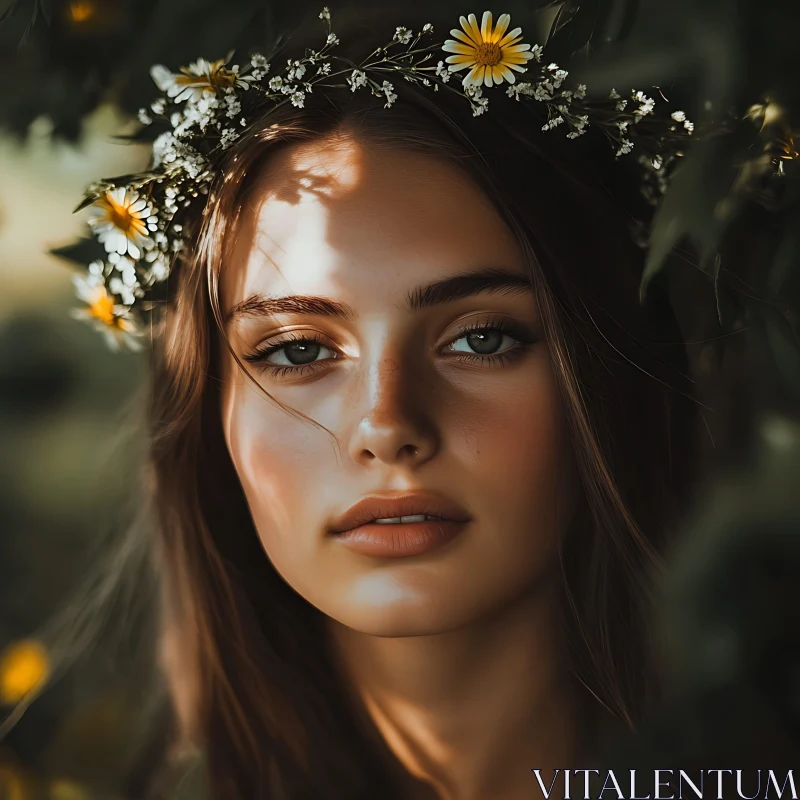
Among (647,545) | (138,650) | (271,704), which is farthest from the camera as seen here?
(138,650)

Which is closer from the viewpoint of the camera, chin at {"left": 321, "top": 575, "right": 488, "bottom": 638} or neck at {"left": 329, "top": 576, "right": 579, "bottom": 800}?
chin at {"left": 321, "top": 575, "right": 488, "bottom": 638}

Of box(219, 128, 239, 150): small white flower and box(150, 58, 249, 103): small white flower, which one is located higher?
box(150, 58, 249, 103): small white flower

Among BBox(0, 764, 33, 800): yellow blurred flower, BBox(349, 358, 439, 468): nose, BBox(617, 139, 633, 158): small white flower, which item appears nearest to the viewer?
BBox(349, 358, 439, 468): nose

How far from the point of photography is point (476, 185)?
1.05 metres

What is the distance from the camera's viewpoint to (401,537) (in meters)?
1.04

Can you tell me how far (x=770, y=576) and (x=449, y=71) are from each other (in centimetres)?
71

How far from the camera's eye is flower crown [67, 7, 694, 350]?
1.08 meters

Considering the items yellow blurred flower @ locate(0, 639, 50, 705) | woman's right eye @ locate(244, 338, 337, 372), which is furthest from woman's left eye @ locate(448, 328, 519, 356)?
yellow blurred flower @ locate(0, 639, 50, 705)

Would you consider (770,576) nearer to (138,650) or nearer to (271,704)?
(271,704)

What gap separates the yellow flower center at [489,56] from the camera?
1076 millimetres

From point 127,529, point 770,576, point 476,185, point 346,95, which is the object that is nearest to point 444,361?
point 476,185

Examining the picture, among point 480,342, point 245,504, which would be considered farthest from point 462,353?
point 245,504

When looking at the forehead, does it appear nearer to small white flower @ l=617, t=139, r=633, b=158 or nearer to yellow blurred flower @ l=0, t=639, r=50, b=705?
small white flower @ l=617, t=139, r=633, b=158

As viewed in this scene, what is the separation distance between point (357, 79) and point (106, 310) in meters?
0.43
